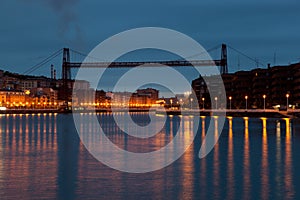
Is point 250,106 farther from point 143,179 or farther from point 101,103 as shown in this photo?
point 101,103

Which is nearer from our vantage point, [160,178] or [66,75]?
[160,178]

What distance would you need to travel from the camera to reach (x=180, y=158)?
14805 mm

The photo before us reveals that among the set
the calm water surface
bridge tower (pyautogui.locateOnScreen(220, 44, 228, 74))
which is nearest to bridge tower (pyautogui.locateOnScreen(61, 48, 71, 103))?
bridge tower (pyautogui.locateOnScreen(220, 44, 228, 74))

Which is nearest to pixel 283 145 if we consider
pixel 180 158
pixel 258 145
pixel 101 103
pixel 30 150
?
pixel 258 145

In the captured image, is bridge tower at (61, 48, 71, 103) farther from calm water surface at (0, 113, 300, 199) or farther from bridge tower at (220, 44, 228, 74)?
calm water surface at (0, 113, 300, 199)

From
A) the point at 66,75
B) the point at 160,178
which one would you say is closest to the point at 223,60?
the point at 66,75

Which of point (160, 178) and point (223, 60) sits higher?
point (223, 60)

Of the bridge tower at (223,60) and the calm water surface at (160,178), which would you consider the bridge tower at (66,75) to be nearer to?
the bridge tower at (223,60)

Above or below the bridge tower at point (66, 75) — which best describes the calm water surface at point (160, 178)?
below

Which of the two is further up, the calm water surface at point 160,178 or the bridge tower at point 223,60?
the bridge tower at point 223,60

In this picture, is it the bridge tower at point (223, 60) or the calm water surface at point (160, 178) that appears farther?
the bridge tower at point (223, 60)

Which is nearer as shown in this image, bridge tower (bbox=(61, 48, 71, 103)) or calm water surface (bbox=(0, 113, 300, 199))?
calm water surface (bbox=(0, 113, 300, 199))

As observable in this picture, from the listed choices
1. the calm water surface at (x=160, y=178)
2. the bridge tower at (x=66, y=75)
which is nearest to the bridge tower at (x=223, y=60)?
the bridge tower at (x=66, y=75)

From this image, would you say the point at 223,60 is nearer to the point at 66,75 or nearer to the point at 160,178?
the point at 66,75
